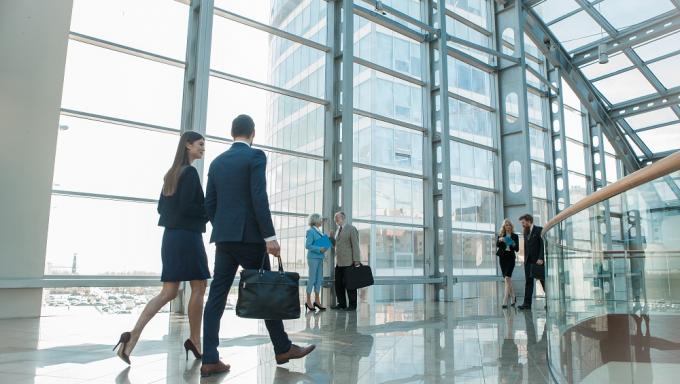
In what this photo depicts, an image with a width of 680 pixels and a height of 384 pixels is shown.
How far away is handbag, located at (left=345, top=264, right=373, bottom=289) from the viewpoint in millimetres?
6414

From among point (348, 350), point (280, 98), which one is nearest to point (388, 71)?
point (280, 98)

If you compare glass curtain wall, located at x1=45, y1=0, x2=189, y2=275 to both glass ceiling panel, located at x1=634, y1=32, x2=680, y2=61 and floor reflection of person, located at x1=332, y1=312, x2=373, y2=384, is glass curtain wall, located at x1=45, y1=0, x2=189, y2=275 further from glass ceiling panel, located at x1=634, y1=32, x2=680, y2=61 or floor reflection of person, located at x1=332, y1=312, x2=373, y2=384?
glass ceiling panel, located at x1=634, y1=32, x2=680, y2=61

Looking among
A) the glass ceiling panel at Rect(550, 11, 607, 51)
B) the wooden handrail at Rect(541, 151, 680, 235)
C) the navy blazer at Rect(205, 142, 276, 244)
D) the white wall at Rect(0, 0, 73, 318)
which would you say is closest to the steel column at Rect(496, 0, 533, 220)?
the glass ceiling panel at Rect(550, 11, 607, 51)

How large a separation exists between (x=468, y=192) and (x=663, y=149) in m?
9.58

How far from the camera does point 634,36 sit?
12.7 meters

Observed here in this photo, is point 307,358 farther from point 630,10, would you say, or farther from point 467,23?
point 630,10

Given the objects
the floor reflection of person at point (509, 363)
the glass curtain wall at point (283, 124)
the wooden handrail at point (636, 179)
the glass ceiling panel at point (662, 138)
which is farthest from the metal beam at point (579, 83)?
the wooden handrail at point (636, 179)

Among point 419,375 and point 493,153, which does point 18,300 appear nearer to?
point 419,375

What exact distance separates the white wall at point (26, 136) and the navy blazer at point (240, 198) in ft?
11.0

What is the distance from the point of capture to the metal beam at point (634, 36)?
474 inches

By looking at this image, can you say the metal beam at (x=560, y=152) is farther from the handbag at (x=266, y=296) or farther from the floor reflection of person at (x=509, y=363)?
the handbag at (x=266, y=296)

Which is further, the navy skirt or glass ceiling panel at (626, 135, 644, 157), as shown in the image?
glass ceiling panel at (626, 135, 644, 157)

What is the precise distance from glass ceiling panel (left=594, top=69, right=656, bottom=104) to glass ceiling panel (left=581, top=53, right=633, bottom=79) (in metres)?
0.26

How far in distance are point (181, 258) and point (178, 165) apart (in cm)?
55
